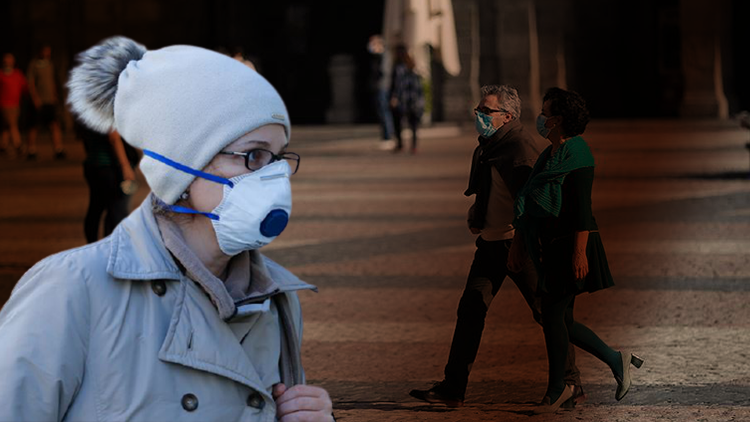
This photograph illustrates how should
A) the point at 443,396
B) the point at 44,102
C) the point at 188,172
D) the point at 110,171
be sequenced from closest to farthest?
the point at 188,172 < the point at 443,396 < the point at 110,171 < the point at 44,102

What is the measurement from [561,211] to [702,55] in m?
27.7

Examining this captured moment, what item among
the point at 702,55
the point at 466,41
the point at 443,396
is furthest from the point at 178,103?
the point at 702,55

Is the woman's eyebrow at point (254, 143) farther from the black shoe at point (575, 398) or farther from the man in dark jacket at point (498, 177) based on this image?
the black shoe at point (575, 398)

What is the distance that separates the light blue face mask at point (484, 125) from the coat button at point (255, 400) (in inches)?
26.1

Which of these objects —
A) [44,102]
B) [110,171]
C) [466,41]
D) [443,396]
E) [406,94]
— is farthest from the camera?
[466,41]

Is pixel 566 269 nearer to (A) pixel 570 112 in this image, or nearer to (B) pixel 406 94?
(A) pixel 570 112

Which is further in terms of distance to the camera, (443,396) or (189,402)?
(443,396)

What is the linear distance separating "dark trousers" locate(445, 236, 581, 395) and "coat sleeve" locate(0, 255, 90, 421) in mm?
705

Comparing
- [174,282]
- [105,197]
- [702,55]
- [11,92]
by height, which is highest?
[174,282]

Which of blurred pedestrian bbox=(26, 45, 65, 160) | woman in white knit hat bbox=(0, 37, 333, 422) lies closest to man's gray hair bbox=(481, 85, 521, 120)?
woman in white knit hat bbox=(0, 37, 333, 422)

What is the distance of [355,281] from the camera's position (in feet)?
27.7

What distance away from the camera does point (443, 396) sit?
298 centimetres

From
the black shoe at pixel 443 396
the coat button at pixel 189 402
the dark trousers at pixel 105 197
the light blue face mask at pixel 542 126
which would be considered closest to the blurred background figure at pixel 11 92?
the dark trousers at pixel 105 197

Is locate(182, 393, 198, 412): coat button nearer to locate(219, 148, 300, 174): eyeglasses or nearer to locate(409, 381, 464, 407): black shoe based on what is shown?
locate(219, 148, 300, 174): eyeglasses
